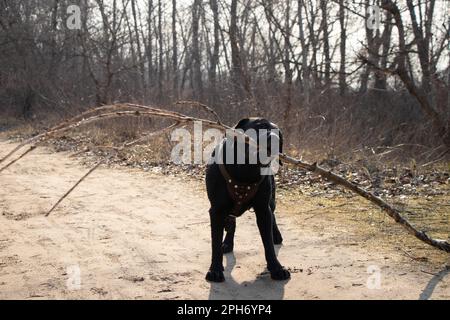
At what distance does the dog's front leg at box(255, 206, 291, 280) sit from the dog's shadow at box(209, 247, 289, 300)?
0.06 meters

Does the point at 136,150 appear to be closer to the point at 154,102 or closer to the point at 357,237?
the point at 154,102

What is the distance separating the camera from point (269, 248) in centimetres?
347

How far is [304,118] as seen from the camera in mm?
9344

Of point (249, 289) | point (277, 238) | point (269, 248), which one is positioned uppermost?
point (269, 248)

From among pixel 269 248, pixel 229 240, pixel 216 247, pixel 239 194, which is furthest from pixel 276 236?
pixel 239 194

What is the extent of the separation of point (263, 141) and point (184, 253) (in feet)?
4.70

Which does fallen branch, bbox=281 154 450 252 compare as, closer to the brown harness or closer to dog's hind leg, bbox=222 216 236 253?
the brown harness

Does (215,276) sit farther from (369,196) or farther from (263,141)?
(369,196)

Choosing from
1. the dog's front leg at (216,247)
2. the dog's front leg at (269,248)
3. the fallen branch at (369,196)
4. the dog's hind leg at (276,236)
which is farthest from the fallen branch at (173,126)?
the dog's hind leg at (276,236)

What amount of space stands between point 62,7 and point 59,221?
65.4 feet

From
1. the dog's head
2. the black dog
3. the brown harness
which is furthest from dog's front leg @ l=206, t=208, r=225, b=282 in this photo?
the dog's head

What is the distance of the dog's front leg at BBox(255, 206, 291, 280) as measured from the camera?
3.46 metres

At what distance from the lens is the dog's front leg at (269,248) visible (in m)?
3.46
